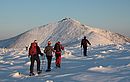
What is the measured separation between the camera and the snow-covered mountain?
14312 cm

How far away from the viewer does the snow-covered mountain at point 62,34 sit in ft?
470

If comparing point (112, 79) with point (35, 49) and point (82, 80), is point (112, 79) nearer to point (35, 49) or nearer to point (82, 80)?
point (82, 80)

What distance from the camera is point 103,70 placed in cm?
1636

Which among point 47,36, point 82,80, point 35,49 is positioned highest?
point 47,36

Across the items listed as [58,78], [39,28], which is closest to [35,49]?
[58,78]

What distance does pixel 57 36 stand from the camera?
14975 cm

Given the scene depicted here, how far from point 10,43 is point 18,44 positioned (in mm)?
8872

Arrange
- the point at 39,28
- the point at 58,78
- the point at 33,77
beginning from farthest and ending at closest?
1. the point at 39,28
2. the point at 33,77
3. the point at 58,78

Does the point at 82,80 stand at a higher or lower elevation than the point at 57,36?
lower

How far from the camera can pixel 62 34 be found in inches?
5925

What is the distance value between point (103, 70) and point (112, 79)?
9.69ft

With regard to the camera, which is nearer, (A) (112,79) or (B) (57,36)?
(A) (112,79)

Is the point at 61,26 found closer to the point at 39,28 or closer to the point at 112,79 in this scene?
the point at 39,28

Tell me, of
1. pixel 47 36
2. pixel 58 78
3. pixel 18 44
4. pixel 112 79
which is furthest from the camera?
pixel 47 36
